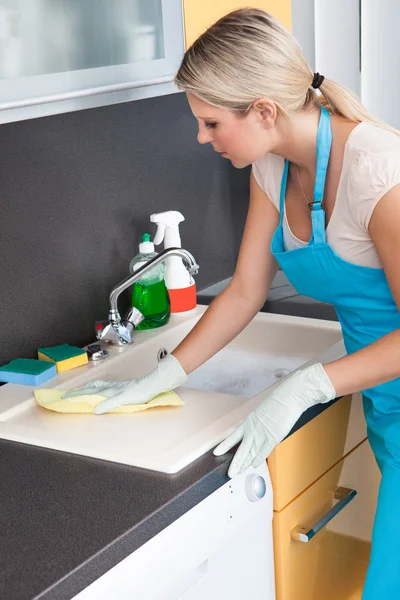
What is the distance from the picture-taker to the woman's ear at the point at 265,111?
142 cm

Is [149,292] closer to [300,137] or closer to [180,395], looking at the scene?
[180,395]

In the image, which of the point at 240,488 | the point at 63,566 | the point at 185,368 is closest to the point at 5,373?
the point at 185,368

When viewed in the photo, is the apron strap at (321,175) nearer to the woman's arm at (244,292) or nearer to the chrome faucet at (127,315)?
the woman's arm at (244,292)

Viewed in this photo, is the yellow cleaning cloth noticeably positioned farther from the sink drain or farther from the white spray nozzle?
the white spray nozzle

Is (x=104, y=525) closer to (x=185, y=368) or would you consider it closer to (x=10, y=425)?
(x=10, y=425)

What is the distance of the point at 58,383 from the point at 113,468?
1.33 feet

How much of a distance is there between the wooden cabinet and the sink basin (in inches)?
4.9

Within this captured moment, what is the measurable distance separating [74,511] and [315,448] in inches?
20.4

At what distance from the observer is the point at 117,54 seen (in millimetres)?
1538

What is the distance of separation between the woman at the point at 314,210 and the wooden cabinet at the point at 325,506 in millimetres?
82

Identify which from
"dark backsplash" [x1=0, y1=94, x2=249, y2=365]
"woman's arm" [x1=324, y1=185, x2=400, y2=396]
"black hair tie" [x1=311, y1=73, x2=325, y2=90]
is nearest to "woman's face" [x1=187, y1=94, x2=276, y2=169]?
"black hair tie" [x1=311, y1=73, x2=325, y2=90]

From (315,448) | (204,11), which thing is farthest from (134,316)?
(204,11)

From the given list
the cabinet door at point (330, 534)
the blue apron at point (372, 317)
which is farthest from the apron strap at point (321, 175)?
the cabinet door at point (330, 534)

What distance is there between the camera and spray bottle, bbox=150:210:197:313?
2.05 metres
